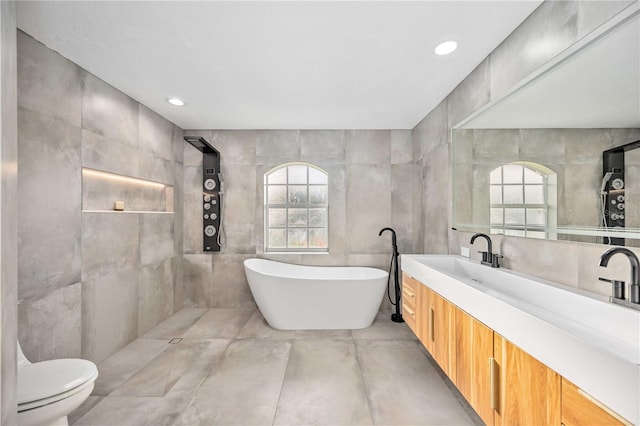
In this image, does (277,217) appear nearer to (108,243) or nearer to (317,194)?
(317,194)

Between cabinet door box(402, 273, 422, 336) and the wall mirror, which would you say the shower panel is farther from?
the wall mirror

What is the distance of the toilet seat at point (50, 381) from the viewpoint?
125cm

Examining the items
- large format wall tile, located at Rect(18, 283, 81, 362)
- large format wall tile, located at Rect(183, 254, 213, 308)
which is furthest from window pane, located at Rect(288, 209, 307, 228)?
large format wall tile, located at Rect(18, 283, 81, 362)

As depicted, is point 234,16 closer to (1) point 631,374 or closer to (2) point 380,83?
(2) point 380,83

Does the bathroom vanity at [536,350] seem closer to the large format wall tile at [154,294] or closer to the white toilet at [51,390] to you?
the white toilet at [51,390]

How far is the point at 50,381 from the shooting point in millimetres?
1351

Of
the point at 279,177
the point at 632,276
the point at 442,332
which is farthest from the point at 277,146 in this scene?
the point at 632,276

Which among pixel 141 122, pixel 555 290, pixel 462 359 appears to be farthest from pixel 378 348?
pixel 141 122

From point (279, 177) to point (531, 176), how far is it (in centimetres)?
300

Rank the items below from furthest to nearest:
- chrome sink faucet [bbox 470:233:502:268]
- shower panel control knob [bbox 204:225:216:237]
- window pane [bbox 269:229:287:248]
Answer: window pane [bbox 269:229:287:248] → shower panel control knob [bbox 204:225:216:237] → chrome sink faucet [bbox 470:233:502:268]

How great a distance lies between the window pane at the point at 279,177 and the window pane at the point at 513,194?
2761mm

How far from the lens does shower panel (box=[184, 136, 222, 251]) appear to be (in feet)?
11.8

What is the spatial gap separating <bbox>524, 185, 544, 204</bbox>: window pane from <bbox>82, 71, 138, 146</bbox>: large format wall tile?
126 inches

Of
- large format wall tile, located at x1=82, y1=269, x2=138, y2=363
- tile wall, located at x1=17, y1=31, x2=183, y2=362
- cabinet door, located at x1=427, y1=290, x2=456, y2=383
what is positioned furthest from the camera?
large format wall tile, located at x1=82, y1=269, x2=138, y2=363
